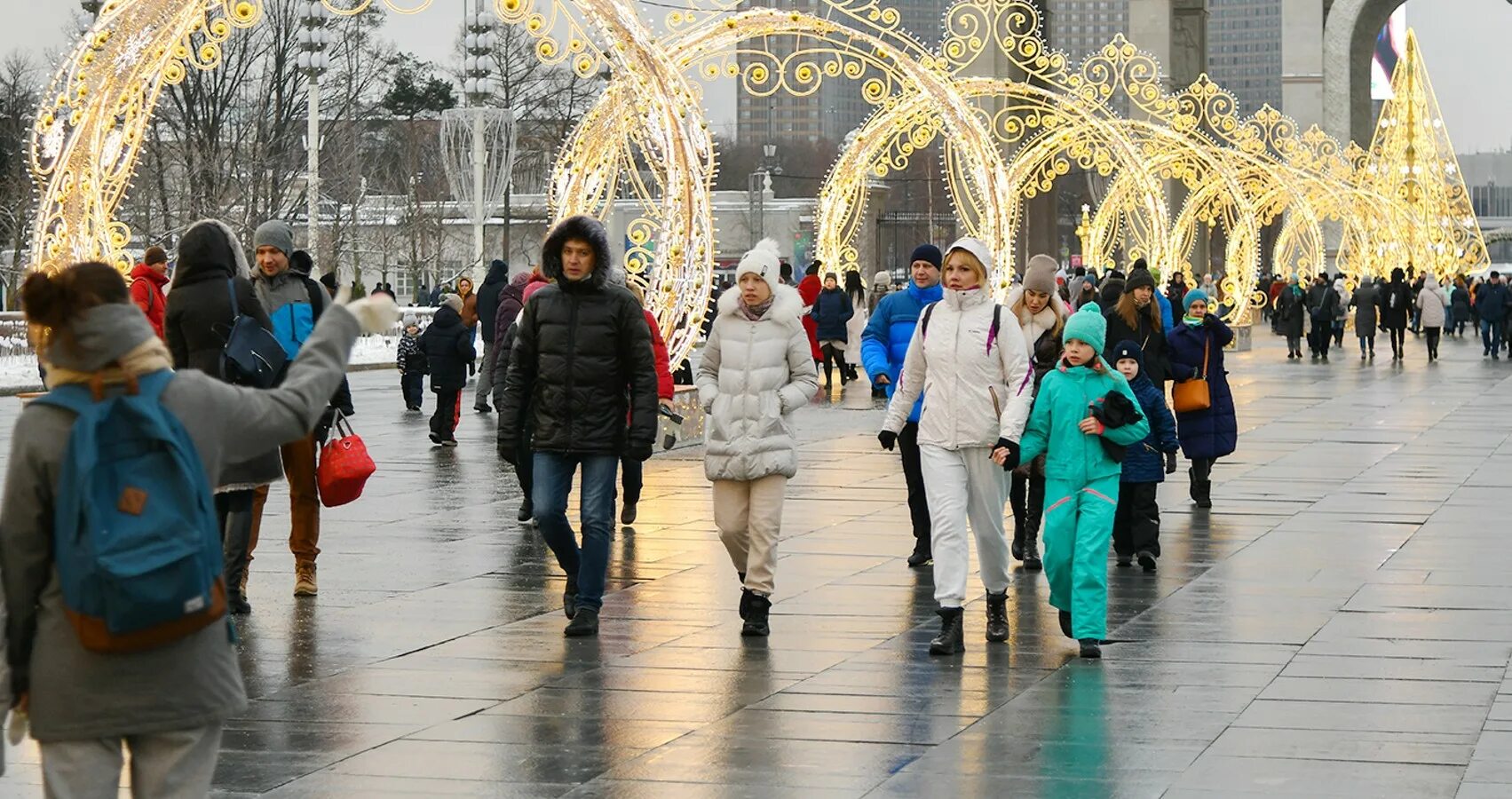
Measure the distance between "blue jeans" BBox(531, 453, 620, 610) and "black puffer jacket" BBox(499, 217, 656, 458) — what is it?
0.23 ft

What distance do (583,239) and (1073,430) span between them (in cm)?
210

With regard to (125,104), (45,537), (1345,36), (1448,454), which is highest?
(1345,36)

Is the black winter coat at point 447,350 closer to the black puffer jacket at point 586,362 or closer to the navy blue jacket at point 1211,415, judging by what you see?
the navy blue jacket at point 1211,415

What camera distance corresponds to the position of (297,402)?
483 centimetres

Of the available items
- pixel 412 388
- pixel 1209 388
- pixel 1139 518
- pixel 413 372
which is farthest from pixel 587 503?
pixel 412 388

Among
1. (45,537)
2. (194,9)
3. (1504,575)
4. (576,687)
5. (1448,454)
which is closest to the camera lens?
(45,537)

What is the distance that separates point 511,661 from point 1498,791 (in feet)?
12.2

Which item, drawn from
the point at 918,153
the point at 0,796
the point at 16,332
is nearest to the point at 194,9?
the point at 0,796

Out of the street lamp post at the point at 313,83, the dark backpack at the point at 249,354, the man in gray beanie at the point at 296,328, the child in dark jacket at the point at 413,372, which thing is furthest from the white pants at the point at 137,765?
the street lamp post at the point at 313,83

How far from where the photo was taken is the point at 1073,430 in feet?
29.8

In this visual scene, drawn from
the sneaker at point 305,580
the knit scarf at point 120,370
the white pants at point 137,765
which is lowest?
the sneaker at point 305,580

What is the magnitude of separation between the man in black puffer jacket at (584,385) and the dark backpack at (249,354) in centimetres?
107

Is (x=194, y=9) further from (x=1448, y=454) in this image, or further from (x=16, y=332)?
(x=16, y=332)

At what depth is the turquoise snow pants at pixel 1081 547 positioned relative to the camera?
28.9ft
